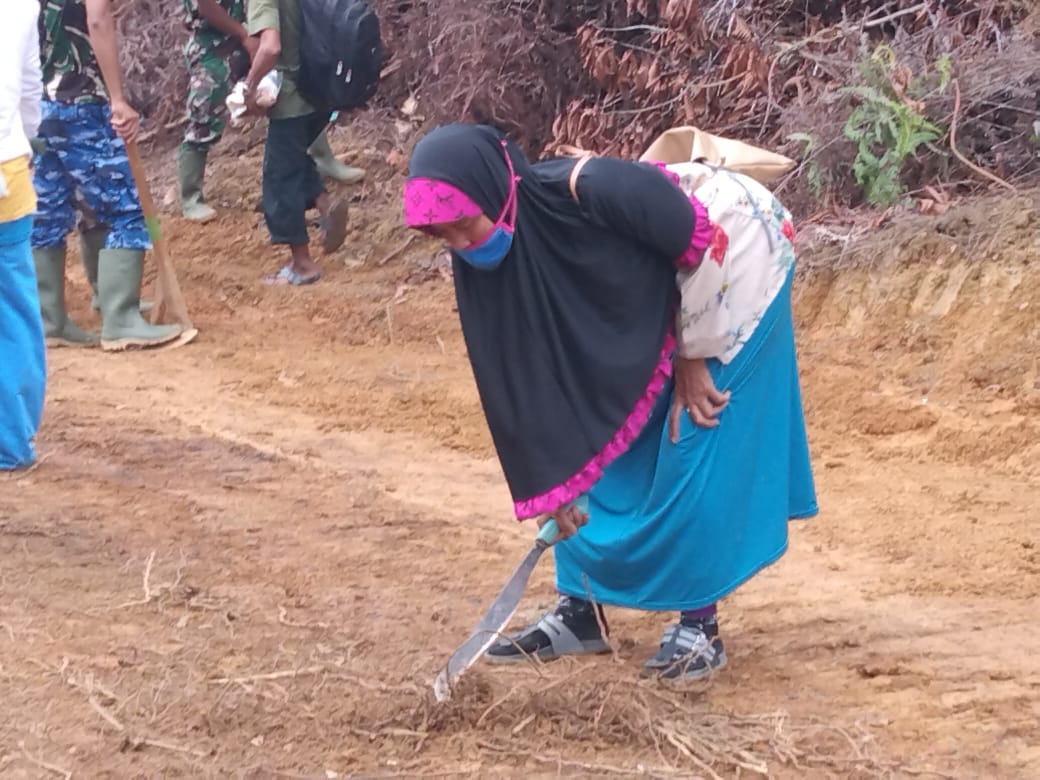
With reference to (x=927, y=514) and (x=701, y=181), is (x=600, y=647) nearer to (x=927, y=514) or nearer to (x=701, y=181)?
(x=701, y=181)

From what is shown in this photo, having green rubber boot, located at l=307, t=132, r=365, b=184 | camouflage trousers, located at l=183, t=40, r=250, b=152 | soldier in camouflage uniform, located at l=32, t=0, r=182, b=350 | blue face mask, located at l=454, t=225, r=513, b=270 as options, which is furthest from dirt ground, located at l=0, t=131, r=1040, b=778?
green rubber boot, located at l=307, t=132, r=365, b=184

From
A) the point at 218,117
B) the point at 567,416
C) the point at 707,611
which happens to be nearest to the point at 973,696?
the point at 707,611

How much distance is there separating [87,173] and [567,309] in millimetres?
3691

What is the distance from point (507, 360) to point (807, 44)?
4.77 meters

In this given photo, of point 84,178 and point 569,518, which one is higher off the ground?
point 84,178

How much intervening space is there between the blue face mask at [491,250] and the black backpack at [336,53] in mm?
4487

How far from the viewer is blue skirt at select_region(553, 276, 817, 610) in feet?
10.1

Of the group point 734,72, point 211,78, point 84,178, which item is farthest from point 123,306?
point 734,72

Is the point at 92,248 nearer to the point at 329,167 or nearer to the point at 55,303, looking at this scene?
the point at 55,303

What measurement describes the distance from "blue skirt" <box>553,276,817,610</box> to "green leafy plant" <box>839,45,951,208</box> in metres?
3.16

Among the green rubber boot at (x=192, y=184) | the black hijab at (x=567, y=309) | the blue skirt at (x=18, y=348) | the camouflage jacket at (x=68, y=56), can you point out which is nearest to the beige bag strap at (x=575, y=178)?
the black hijab at (x=567, y=309)

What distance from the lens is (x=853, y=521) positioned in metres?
4.39

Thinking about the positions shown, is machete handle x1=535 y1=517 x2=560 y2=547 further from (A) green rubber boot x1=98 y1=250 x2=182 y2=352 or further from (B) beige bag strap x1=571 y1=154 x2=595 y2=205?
(A) green rubber boot x1=98 y1=250 x2=182 y2=352

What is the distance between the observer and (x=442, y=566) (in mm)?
4070
